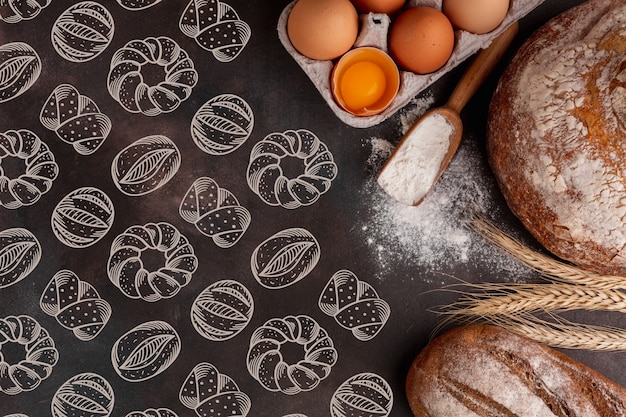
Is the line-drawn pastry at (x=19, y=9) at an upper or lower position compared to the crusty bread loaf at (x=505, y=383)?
upper

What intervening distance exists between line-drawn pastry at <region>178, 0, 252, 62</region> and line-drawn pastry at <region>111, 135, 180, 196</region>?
0.28 metres

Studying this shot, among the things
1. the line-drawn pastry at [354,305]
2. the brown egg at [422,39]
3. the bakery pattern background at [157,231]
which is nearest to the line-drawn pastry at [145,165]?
the bakery pattern background at [157,231]

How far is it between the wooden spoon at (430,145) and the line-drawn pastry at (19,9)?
995 millimetres

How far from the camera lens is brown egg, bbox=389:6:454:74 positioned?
4.26 ft

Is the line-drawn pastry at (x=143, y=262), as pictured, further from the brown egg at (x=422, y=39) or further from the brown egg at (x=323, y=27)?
the brown egg at (x=422, y=39)

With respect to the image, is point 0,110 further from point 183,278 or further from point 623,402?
point 623,402

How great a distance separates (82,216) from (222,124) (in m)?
0.44

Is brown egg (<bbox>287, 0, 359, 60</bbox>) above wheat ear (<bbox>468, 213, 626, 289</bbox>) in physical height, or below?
above

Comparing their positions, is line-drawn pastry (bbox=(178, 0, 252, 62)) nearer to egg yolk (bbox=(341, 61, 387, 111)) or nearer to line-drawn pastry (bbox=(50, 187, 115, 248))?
egg yolk (bbox=(341, 61, 387, 111))

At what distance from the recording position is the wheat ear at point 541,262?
4.84 feet

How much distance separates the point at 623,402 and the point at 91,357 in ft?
4.47

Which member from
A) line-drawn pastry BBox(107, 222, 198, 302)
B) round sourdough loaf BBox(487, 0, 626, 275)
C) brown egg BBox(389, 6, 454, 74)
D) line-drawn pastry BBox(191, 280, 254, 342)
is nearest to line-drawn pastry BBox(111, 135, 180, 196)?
line-drawn pastry BBox(107, 222, 198, 302)

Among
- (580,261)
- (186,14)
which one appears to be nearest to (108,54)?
(186,14)

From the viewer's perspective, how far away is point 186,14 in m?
1.53
